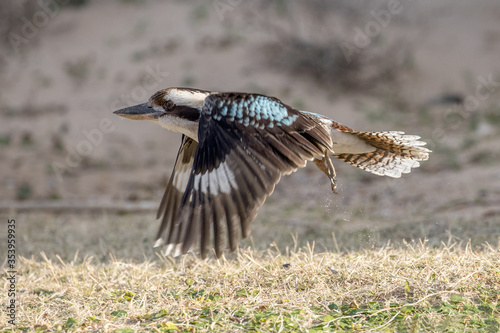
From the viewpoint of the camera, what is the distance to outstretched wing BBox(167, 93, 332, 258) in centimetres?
328

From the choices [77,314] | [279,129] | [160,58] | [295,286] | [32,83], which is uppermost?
[160,58]

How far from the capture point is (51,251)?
5.39 meters

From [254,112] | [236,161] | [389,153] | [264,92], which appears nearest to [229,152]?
[236,161]

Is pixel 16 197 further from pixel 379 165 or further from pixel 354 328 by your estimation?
pixel 354 328

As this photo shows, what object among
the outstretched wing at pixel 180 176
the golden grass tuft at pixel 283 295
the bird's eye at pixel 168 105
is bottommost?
the golden grass tuft at pixel 283 295

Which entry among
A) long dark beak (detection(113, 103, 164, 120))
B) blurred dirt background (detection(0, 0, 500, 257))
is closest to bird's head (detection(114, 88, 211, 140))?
long dark beak (detection(113, 103, 164, 120))

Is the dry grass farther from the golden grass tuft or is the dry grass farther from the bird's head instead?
the bird's head

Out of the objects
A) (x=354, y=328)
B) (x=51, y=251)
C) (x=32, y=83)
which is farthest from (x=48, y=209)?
(x=32, y=83)

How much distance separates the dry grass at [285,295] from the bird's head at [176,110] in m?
0.94

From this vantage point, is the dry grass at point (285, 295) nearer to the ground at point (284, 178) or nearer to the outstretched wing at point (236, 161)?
the ground at point (284, 178)

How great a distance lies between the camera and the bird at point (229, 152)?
10.8ft

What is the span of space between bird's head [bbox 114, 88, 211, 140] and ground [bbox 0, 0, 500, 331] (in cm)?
A: 96

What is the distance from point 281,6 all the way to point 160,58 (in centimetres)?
310

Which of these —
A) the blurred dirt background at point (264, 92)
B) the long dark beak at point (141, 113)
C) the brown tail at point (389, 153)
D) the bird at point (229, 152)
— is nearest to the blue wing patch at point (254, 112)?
the bird at point (229, 152)
